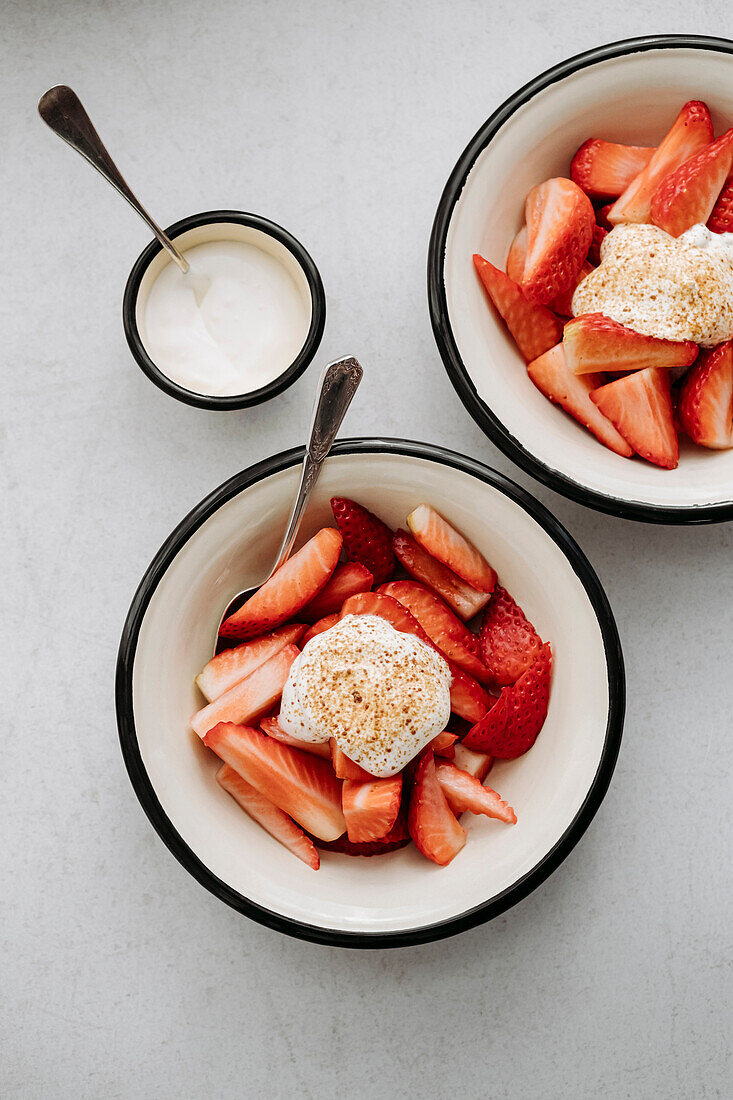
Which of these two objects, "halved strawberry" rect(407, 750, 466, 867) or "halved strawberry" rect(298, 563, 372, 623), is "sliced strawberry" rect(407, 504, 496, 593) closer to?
"halved strawberry" rect(298, 563, 372, 623)

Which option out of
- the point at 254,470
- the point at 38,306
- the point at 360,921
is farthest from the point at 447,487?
the point at 38,306

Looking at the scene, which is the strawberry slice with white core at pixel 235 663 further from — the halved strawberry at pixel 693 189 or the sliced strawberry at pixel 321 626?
the halved strawberry at pixel 693 189

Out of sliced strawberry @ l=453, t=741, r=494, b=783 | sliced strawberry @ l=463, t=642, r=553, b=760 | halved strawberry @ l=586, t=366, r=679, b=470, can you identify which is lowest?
sliced strawberry @ l=453, t=741, r=494, b=783

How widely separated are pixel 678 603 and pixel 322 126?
885 mm

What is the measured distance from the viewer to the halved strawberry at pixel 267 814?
3.71 feet

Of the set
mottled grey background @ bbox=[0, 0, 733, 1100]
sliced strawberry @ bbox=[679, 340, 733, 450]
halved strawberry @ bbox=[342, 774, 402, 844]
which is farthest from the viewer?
mottled grey background @ bbox=[0, 0, 733, 1100]

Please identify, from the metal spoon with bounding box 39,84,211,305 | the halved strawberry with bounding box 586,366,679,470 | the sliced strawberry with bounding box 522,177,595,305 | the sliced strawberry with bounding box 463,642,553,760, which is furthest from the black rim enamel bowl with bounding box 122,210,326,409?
the sliced strawberry with bounding box 463,642,553,760

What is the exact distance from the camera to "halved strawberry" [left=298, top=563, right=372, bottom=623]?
1.17 m

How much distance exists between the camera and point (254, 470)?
43.1 inches

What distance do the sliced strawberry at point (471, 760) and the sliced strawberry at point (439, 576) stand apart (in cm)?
18

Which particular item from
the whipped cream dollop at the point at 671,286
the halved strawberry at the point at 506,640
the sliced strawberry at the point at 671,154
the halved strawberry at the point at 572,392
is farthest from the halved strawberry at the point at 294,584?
the sliced strawberry at the point at 671,154

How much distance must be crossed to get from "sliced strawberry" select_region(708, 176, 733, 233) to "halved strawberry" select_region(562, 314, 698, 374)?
192 millimetres

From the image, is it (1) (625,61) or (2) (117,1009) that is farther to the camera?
(2) (117,1009)

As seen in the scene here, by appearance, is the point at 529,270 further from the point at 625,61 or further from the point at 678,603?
the point at 678,603
